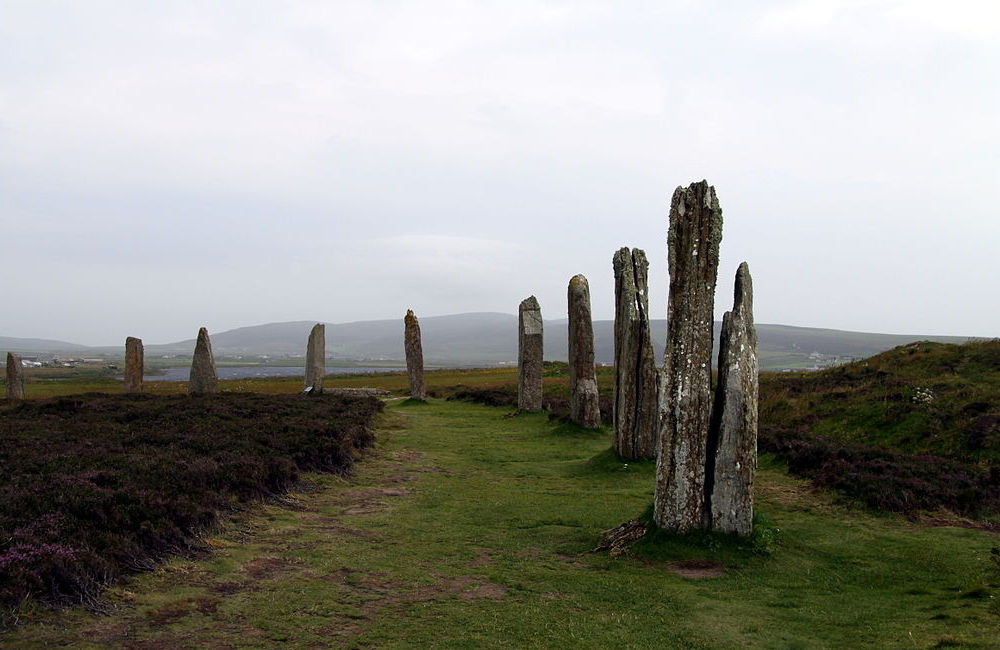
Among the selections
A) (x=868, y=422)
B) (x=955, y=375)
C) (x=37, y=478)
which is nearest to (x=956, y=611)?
(x=37, y=478)

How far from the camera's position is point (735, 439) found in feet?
36.4

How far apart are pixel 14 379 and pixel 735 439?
3614cm

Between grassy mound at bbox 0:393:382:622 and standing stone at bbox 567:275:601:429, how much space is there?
7.39m

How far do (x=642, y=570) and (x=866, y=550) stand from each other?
153 inches

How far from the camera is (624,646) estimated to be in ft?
24.3

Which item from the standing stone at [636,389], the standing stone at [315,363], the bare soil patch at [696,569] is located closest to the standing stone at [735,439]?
the bare soil patch at [696,569]

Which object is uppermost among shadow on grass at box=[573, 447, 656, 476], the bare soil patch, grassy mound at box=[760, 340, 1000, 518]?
grassy mound at box=[760, 340, 1000, 518]

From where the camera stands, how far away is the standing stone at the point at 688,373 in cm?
1113

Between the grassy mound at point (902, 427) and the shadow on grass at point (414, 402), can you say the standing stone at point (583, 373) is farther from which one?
the shadow on grass at point (414, 402)

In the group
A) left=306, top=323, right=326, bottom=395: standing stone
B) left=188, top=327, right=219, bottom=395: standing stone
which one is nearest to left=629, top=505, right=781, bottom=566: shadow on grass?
left=306, top=323, right=326, bottom=395: standing stone

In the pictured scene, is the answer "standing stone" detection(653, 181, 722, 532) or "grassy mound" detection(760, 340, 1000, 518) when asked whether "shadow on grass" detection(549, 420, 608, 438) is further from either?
"standing stone" detection(653, 181, 722, 532)

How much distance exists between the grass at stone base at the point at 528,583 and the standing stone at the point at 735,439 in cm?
54

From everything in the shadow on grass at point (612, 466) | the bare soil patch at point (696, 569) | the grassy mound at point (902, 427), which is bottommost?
the bare soil patch at point (696, 569)

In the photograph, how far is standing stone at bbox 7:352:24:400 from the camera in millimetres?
33438
